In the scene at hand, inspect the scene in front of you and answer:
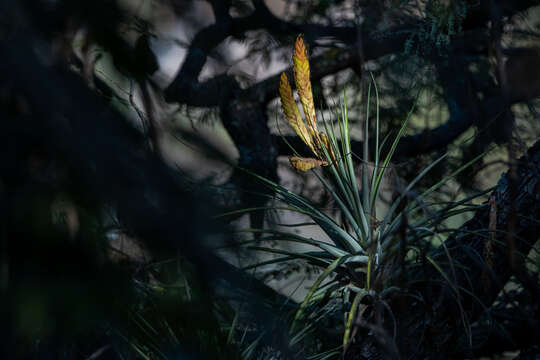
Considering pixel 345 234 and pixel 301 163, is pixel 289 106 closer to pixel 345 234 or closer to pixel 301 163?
pixel 301 163

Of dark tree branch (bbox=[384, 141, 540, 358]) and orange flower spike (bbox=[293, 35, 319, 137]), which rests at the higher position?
orange flower spike (bbox=[293, 35, 319, 137])

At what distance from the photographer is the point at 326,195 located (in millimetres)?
1497

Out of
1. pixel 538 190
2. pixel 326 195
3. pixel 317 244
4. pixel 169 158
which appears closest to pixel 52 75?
pixel 169 158

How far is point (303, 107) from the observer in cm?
81

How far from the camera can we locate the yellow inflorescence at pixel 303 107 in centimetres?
77

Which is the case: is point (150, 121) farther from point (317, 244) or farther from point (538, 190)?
point (538, 190)

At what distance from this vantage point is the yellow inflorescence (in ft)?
2.54

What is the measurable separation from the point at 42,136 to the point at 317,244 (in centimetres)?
55

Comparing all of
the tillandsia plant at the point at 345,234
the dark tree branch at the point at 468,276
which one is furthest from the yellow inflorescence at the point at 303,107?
the dark tree branch at the point at 468,276

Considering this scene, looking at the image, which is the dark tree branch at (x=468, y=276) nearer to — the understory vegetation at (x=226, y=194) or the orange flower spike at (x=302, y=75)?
the understory vegetation at (x=226, y=194)

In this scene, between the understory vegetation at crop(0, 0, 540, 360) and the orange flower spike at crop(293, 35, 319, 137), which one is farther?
the orange flower spike at crop(293, 35, 319, 137)

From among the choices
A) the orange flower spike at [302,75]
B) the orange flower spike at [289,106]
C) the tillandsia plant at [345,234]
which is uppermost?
the orange flower spike at [302,75]

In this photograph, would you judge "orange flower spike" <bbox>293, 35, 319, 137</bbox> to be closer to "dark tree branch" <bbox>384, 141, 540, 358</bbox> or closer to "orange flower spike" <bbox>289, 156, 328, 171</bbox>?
"orange flower spike" <bbox>289, 156, 328, 171</bbox>

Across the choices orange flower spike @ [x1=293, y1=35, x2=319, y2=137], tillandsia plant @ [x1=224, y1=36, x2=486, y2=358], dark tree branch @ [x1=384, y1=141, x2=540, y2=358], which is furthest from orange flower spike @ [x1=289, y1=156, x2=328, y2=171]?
dark tree branch @ [x1=384, y1=141, x2=540, y2=358]
